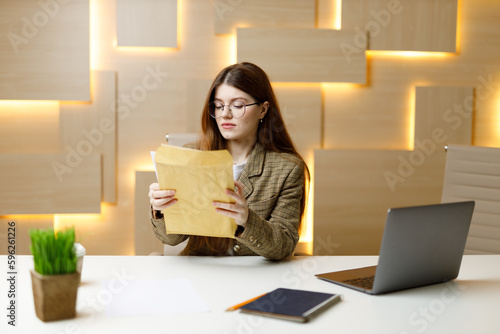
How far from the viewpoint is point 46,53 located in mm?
2822

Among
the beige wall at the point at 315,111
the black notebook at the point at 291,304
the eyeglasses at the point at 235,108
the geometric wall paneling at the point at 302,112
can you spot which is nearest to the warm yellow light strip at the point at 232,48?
the beige wall at the point at 315,111

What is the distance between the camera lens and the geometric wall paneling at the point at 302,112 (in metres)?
2.97

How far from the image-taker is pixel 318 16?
3.00 m

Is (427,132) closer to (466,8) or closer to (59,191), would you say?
(466,8)

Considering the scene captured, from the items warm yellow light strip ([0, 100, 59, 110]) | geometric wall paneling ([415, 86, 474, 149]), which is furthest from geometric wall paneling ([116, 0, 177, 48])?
geometric wall paneling ([415, 86, 474, 149])

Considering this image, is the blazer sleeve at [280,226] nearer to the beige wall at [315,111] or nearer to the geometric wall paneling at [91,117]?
the beige wall at [315,111]

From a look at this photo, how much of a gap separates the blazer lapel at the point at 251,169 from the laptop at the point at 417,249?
21.8 inches

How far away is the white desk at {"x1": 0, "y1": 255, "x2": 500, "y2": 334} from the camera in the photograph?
1.04m

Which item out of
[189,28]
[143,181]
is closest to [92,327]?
[143,181]

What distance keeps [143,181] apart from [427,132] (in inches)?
68.2

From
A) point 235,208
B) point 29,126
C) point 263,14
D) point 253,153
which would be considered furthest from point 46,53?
point 235,208

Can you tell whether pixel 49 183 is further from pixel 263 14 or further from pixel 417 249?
pixel 417 249

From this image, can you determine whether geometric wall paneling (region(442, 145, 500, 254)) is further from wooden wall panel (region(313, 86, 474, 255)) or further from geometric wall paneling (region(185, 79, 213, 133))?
geometric wall paneling (region(185, 79, 213, 133))

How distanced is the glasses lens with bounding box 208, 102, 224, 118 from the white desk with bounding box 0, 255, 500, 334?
0.59 m
